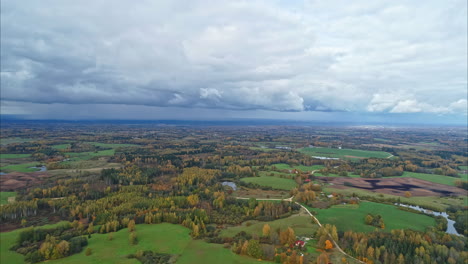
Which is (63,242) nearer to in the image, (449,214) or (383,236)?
(383,236)

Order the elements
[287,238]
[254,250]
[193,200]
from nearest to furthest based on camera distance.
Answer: [254,250] → [287,238] → [193,200]

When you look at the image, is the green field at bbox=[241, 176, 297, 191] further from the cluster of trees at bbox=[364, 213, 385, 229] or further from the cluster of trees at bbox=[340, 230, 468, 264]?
the cluster of trees at bbox=[340, 230, 468, 264]

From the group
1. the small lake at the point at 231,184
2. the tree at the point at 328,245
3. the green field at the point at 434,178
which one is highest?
the tree at the point at 328,245

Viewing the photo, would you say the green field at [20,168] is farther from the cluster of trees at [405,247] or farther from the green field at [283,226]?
the cluster of trees at [405,247]

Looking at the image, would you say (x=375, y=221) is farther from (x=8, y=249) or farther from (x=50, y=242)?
(x=8, y=249)

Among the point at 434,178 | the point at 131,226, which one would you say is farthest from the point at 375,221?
the point at 434,178

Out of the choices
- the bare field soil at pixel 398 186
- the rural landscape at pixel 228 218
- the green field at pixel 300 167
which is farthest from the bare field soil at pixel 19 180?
the bare field soil at pixel 398 186

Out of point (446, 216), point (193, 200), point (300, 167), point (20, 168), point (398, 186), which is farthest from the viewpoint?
point (300, 167)

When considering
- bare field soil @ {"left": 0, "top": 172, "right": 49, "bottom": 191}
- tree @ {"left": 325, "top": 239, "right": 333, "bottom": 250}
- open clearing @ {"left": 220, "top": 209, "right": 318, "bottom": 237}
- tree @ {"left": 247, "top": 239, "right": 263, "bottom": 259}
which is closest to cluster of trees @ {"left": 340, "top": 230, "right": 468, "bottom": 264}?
tree @ {"left": 325, "top": 239, "right": 333, "bottom": 250}
